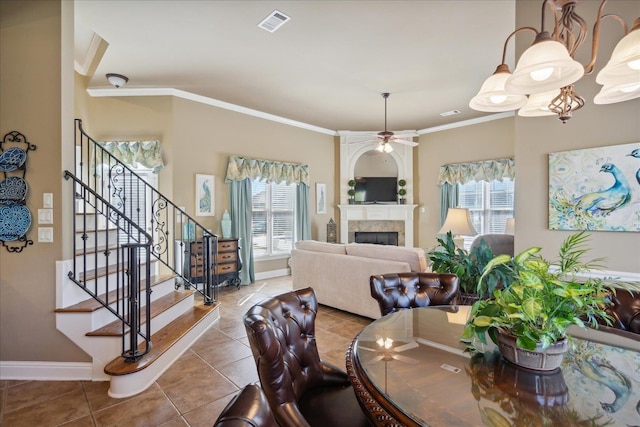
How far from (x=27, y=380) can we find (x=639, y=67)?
15.0 ft

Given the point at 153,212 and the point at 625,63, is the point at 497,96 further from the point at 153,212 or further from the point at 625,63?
the point at 153,212

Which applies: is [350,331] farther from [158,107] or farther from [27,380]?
[158,107]

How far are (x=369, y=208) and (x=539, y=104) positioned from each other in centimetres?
576

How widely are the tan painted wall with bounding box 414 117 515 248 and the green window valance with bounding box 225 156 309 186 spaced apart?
2916 millimetres

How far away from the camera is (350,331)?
3662 mm

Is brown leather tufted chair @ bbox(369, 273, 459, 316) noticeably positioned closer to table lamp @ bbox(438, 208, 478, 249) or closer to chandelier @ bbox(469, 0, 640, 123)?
chandelier @ bbox(469, 0, 640, 123)

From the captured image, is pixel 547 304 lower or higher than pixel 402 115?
lower

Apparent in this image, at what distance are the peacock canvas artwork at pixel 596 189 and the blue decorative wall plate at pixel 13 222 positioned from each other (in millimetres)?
Answer: 4478

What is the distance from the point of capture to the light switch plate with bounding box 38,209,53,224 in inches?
104

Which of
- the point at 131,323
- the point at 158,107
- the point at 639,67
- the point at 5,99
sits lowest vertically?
the point at 131,323

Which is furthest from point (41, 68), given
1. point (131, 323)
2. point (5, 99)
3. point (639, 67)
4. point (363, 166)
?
point (363, 166)

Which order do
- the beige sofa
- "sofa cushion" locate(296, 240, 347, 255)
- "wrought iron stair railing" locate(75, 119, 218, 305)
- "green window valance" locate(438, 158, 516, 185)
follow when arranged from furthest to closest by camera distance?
"green window valance" locate(438, 158, 516, 185)
"wrought iron stair railing" locate(75, 119, 218, 305)
"sofa cushion" locate(296, 240, 347, 255)
the beige sofa

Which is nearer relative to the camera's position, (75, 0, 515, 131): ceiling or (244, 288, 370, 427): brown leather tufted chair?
(244, 288, 370, 427): brown leather tufted chair

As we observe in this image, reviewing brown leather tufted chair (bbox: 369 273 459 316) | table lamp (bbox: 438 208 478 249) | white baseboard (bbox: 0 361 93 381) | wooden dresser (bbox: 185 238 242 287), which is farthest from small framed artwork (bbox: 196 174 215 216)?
brown leather tufted chair (bbox: 369 273 459 316)
